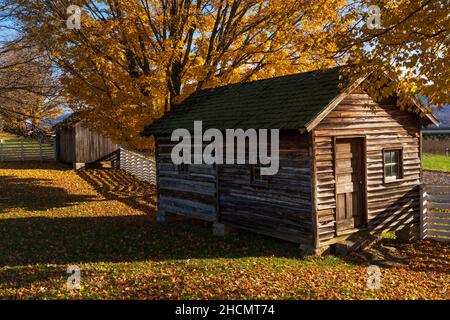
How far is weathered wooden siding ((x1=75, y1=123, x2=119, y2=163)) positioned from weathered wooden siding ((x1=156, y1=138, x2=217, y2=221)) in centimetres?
1442

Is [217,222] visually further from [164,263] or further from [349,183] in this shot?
[349,183]

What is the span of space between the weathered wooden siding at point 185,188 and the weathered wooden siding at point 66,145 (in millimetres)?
15509

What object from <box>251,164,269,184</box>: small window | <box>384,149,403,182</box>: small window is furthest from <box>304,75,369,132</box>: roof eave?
<box>384,149,403,182</box>: small window

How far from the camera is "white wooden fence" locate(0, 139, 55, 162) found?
3014cm

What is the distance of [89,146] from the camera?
2895cm

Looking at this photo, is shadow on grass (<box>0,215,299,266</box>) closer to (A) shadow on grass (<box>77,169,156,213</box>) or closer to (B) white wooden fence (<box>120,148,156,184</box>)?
(A) shadow on grass (<box>77,169,156,213</box>)

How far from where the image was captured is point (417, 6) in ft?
29.1

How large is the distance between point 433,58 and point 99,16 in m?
12.4

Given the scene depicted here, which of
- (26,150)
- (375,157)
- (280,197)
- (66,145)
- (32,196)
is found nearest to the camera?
(280,197)

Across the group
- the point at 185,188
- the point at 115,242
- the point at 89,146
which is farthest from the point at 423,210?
the point at 89,146

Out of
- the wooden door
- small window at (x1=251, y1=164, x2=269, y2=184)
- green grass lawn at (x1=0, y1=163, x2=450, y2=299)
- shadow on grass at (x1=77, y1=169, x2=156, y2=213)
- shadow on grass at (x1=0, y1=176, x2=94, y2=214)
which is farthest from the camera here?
shadow on grass at (x1=77, y1=169, x2=156, y2=213)

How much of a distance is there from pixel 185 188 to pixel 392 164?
7.03m
